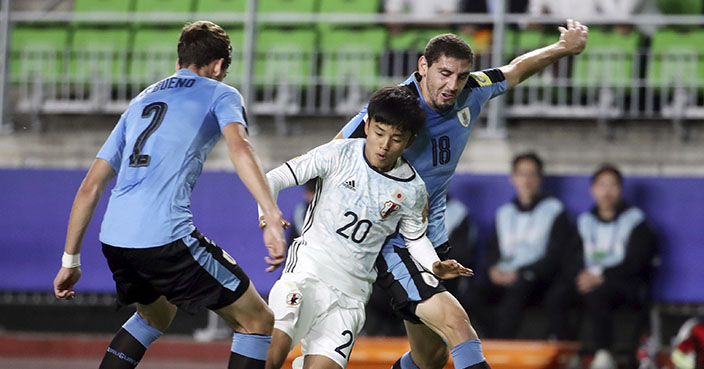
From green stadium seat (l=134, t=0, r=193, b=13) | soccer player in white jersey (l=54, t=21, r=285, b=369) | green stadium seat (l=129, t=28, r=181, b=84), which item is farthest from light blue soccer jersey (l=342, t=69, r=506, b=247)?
green stadium seat (l=134, t=0, r=193, b=13)

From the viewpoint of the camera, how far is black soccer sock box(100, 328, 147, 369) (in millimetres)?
4746

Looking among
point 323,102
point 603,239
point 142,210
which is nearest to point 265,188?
point 142,210

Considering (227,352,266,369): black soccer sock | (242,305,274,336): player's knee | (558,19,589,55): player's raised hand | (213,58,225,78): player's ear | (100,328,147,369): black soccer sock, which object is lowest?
(100,328,147,369): black soccer sock

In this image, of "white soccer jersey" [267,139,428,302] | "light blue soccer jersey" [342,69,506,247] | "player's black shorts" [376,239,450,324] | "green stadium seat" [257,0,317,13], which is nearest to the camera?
"white soccer jersey" [267,139,428,302]

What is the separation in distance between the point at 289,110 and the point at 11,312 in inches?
151

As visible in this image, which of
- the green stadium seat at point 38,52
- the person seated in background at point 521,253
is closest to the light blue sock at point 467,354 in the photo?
the person seated in background at point 521,253

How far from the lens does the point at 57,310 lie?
34.2 ft

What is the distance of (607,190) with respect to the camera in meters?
8.49

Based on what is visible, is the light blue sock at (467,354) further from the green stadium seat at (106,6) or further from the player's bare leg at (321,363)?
the green stadium seat at (106,6)

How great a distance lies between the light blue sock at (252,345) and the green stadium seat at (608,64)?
6.30 m

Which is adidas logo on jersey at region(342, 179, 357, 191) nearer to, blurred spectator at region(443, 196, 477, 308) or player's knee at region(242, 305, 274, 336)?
player's knee at region(242, 305, 274, 336)

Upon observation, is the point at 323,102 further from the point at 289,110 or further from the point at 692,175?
the point at 692,175

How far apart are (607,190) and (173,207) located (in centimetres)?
513

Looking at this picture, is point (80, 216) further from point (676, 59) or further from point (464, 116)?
point (676, 59)
